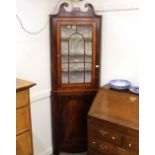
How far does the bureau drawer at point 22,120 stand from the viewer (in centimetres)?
171

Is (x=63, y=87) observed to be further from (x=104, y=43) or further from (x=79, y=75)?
(x=104, y=43)

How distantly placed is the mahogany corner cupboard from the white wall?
103 millimetres

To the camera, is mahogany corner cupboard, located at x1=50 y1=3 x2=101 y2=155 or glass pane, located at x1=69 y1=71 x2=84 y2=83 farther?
glass pane, located at x1=69 y1=71 x2=84 y2=83

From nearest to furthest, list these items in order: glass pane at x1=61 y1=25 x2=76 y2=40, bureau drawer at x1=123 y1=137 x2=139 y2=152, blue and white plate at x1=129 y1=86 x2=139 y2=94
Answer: bureau drawer at x1=123 y1=137 x2=139 y2=152 → blue and white plate at x1=129 y1=86 x2=139 y2=94 → glass pane at x1=61 y1=25 x2=76 y2=40

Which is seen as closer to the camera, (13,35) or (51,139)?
(13,35)

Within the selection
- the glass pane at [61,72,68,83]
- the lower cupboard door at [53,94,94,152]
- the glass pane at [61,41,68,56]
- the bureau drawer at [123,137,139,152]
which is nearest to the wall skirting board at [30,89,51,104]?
the lower cupboard door at [53,94,94,152]

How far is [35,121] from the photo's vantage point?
2.69m

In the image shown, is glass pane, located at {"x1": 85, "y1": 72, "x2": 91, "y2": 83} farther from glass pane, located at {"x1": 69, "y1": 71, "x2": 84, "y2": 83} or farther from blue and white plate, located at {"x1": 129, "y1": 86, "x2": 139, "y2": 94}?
blue and white plate, located at {"x1": 129, "y1": 86, "x2": 139, "y2": 94}

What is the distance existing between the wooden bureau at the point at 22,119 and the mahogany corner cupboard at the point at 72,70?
930 mm

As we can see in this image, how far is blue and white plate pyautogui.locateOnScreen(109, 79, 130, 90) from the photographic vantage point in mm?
2508

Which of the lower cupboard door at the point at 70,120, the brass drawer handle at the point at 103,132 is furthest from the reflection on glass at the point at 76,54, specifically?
the brass drawer handle at the point at 103,132

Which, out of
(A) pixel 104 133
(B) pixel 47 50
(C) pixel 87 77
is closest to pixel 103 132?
(A) pixel 104 133

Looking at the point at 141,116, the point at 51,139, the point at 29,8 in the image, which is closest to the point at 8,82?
the point at 141,116

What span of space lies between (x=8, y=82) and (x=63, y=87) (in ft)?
6.60
